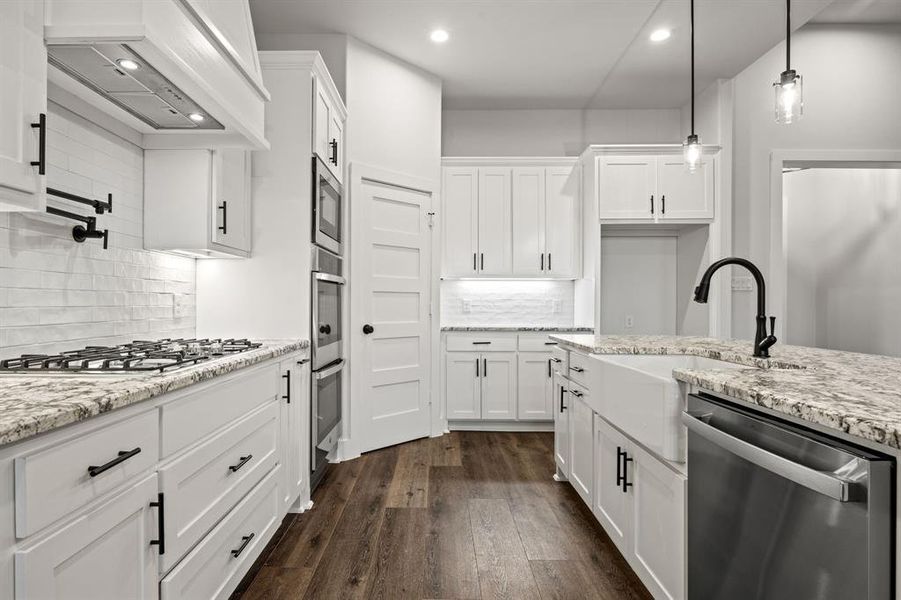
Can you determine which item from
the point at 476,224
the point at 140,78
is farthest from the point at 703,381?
the point at 476,224

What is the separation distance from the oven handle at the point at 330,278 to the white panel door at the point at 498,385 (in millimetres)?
1537

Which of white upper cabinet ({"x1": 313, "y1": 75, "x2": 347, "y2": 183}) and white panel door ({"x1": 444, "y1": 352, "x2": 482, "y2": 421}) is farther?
white panel door ({"x1": 444, "y1": 352, "x2": 482, "y2": 421})

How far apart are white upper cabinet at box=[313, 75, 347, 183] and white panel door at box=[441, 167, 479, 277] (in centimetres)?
125

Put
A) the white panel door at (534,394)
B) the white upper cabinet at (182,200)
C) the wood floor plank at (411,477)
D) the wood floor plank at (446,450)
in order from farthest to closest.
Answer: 1. the white panel door at (534,394)
2. the wood floor plank at (446,450)
3. the wood floor plank at (411,477)
4. the white upper cabinet at (182,200)

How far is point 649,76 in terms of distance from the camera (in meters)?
4.20

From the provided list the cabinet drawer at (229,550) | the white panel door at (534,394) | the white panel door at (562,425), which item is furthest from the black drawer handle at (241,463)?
the white panel door at (534,394)

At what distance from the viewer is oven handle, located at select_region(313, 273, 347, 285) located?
2.80 metres

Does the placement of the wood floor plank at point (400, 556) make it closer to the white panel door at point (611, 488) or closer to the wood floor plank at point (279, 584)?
the wood floor plank at point (279, 584)

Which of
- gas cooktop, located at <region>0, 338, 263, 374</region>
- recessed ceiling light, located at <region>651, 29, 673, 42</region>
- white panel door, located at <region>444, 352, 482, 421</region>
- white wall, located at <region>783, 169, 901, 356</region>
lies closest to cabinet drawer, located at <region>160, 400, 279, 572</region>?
gas cooktop, located at <region>0, 338, 263, 374</region>

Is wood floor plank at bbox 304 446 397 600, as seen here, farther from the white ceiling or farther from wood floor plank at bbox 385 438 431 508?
the white ceiling

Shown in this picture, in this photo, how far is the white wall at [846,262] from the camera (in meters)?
4.76

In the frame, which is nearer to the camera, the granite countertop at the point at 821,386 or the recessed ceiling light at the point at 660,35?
the granite countertop at the point at 821,386

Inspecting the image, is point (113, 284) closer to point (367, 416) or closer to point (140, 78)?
point (140, 78)

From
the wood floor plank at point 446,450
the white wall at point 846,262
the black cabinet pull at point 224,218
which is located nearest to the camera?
the black cabinet pull at point 224,218
